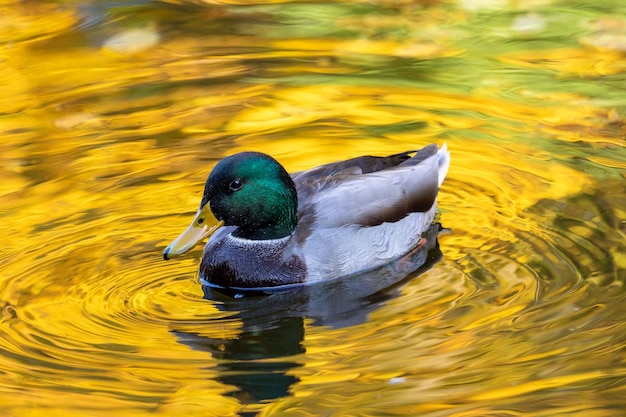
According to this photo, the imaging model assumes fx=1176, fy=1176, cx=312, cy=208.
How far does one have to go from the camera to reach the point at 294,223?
7078 mm

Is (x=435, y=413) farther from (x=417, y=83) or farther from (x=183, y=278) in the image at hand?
(x=417, y=83)

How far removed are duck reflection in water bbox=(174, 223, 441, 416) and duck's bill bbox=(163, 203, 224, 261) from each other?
383mm

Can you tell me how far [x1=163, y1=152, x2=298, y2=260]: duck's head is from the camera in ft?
22.0

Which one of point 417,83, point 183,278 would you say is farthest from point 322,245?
point 417,83

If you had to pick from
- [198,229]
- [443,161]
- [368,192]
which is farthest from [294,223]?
[443,161]

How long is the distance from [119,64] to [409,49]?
2.64 meters

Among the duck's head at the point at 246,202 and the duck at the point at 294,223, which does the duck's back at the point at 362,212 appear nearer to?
the duck at the point at 294,223

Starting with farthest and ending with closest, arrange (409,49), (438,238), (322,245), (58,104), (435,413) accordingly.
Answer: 1. (409,49)
2. (58,104)
3. (438,238)
4. (322,245)
5. (435,413)

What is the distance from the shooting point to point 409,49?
35.1 feet

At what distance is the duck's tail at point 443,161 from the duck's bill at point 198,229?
1.69 metres

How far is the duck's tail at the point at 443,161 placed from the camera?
7.76 metres

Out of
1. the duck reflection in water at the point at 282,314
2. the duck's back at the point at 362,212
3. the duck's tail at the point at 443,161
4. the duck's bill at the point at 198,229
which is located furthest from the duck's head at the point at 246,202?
the duck's tail at the point at 443,161

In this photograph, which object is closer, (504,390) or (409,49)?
(504,390)

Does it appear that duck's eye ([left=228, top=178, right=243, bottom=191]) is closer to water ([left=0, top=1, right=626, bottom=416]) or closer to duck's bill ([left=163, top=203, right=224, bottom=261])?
duck's bill ([left=163, top=203, right=224, bottom=261])
